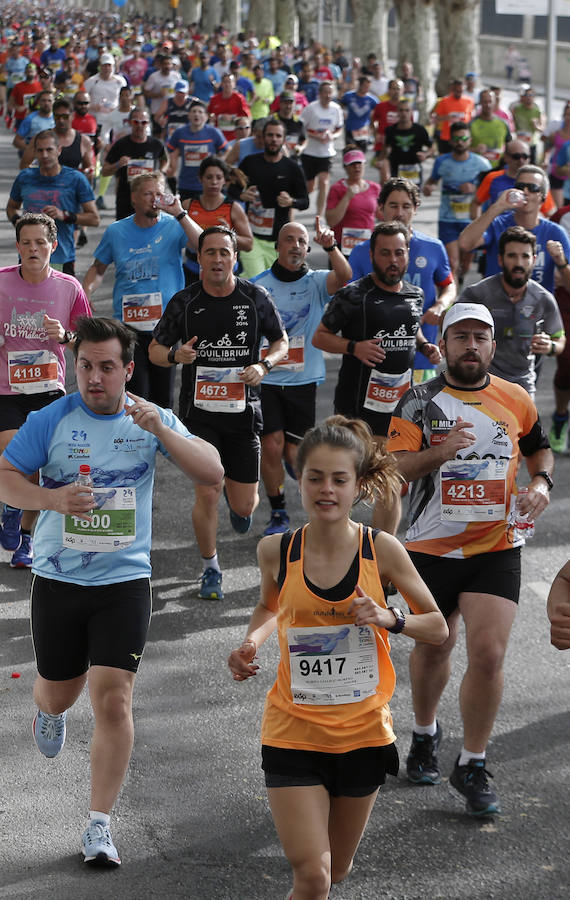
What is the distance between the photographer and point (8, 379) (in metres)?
7.66

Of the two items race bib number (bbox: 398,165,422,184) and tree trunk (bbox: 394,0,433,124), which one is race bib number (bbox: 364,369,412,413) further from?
tree trunk (bbox: 394,0,433,124)

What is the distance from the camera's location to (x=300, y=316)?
8.69 m

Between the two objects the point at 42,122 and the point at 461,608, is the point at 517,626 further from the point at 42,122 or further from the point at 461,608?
the point at 42,122

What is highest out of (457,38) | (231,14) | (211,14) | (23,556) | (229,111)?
(23,556)

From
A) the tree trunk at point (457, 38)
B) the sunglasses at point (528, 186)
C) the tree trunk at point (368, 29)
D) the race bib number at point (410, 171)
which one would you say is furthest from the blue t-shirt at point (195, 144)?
the tree trunk at point (368, 29)

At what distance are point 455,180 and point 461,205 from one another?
34cm

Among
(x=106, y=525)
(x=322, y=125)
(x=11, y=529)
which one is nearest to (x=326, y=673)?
(x=106, y=525)

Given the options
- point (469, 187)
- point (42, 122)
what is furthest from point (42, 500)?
point (42, 122)

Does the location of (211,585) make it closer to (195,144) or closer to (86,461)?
(86,461)

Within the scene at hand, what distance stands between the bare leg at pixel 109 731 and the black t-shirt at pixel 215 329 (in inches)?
120

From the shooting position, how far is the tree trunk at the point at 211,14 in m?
73.6

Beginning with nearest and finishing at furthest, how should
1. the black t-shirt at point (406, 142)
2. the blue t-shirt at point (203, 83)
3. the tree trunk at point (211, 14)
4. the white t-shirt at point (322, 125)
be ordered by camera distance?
1. the black t-shirt at point (406, 142)
2. the white t-shirt at point (322, 125)
3. the blue t-shirt at point (203, 83)
4. the tree trunk at point (211, 14)

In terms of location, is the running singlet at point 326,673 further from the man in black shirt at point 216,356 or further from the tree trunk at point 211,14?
the tree trunk at point 211,14

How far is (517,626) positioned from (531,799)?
1.98m
